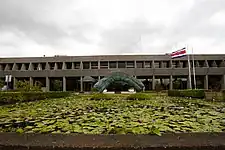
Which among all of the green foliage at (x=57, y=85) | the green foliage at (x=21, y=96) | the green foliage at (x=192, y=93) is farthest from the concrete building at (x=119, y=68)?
the green foliage at (x=192, y=93)

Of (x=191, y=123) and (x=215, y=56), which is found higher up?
(x=215, y=56)

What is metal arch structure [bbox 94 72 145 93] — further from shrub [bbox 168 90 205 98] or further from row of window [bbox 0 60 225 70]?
row of window [bbox 0 60 225 70]

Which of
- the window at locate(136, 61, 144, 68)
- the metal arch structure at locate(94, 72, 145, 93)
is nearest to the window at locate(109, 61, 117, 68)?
the window at locate(136, 61, 144, 68)

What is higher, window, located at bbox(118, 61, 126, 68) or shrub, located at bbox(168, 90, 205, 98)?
window, located at bbox(118, 61, 126, 68)

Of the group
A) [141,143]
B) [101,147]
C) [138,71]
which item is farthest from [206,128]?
[138,71]

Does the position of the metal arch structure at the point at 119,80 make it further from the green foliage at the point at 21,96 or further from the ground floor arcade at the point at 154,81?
the ground floor arcade at the point at 154,81

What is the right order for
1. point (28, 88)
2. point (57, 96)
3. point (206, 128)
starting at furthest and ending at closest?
point (28, 88), point (57, 96), point (206, 128)

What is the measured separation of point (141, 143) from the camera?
3.35m

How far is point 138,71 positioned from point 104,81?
1457 centimetres

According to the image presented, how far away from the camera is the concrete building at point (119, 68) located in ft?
Result: 130

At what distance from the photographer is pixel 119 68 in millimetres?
40625

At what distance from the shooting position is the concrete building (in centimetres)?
3969

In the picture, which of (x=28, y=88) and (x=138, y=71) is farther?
(x=138, y=71)

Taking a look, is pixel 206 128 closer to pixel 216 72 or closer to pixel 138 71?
pixel 138 71
